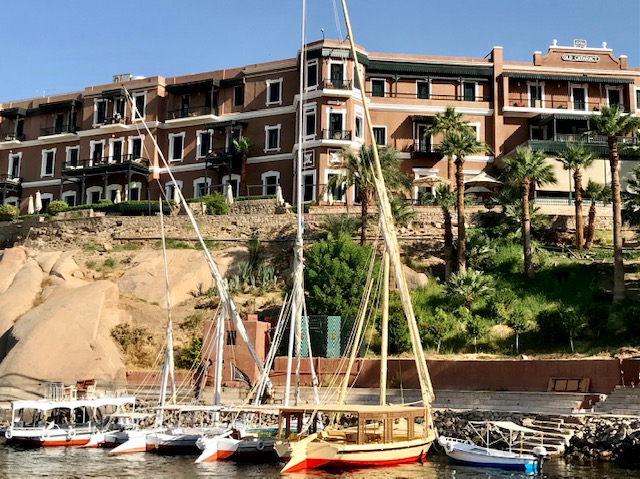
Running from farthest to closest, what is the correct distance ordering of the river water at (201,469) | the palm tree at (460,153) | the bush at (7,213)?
the bush at (7,213) < the palm tree at (460,153) < the river water at (201,469)

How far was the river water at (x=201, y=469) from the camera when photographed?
26375 mm

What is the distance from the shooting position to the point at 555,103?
61156mm

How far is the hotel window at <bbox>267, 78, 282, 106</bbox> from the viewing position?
61750 mm

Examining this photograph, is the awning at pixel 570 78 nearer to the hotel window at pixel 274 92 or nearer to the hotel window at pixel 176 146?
the hotel window at pixel 274 92

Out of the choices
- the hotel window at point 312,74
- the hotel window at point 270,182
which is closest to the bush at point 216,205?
the hotel window at point 270,182

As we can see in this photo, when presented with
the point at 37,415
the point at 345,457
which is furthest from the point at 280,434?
the point at 37,415

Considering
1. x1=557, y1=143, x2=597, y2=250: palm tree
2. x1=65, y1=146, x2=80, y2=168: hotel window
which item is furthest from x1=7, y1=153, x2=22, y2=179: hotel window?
x1=557, y1=143, x2=597, y2=250: palm tree

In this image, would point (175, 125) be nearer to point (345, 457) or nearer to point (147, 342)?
point (147, 342)

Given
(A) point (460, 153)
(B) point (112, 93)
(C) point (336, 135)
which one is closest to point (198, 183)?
(B) point (112, 93)

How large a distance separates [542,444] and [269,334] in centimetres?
1677

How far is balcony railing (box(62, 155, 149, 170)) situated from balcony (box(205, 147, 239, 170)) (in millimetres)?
6584

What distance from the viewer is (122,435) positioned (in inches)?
1357

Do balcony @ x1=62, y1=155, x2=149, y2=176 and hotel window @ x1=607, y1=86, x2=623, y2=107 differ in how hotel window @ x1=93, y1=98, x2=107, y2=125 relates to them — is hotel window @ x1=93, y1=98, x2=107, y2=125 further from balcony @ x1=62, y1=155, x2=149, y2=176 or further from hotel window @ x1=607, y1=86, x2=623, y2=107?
hotel window @ x1=607, y1=86, x2=623, y2=107

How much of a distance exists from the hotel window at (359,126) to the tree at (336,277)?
1622 centimetres
